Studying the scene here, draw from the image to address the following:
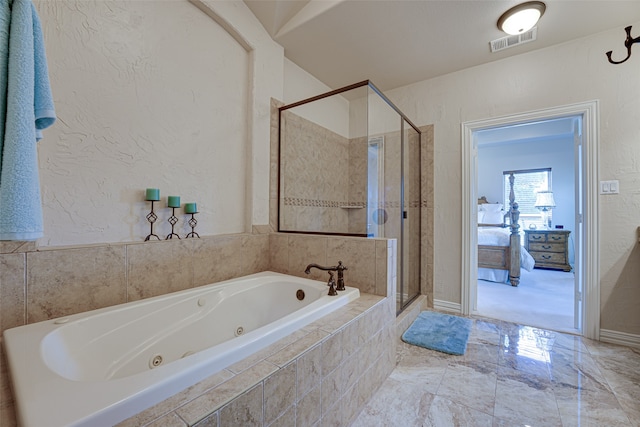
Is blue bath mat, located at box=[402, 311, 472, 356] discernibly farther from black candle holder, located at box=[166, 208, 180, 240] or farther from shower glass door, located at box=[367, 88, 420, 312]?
black candle holder, located at box=[166, 208, 180, 240]

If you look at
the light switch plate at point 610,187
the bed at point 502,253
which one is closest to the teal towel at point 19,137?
the light switch plate at point 610,187

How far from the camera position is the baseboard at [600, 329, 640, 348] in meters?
2.06

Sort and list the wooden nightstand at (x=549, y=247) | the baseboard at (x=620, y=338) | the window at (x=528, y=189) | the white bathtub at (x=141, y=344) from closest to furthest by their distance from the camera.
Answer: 1. the white bathtub at (x=141, y=344)
2. the baseboard at (x=620, y=338)
3. the wooden nightstand at (x=549, y=247)
4. the window at (x=528, y=189)

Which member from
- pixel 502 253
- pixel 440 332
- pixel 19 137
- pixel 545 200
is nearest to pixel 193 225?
pixel 19 137

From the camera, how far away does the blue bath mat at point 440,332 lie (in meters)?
2.02

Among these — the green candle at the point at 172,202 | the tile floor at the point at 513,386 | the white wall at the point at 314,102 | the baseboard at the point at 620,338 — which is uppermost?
the white wall at the point at 314,102

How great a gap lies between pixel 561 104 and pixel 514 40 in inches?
27.8

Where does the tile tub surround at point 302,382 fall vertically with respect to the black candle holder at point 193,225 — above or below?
below

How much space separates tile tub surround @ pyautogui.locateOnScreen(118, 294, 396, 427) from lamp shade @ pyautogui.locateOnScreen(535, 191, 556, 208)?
5456 millimetres

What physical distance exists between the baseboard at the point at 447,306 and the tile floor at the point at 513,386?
22.6 inches

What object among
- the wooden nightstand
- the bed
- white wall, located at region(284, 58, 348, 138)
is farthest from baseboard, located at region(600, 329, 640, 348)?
the wooden nightstand

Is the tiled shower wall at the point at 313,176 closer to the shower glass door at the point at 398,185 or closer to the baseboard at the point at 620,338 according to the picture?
the shower glass door at the point at 398,185

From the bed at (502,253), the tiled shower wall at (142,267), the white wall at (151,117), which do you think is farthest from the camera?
the bed at (502,253)

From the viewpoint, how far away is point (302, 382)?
0.97m
